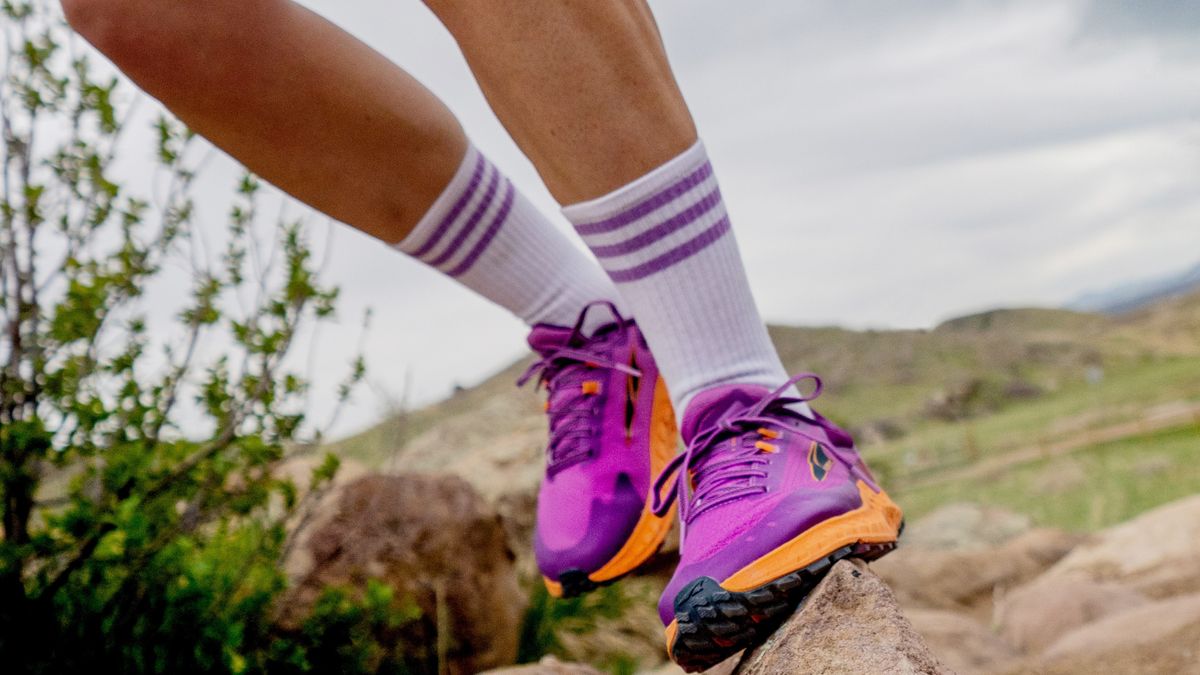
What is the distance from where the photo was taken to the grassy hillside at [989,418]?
4852 mm

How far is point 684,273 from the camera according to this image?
107cm

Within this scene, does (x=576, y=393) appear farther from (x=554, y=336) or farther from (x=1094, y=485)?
(x=1094, y=485)

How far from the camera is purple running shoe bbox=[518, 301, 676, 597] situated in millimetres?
1262

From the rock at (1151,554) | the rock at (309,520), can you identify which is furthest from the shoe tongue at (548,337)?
the rock at (1151,554)

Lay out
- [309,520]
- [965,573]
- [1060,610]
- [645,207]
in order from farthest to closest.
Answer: [965,573] → [1060,610] → [309,520] → [645,207]

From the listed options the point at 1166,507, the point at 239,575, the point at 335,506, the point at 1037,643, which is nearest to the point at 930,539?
the point at 1166,507

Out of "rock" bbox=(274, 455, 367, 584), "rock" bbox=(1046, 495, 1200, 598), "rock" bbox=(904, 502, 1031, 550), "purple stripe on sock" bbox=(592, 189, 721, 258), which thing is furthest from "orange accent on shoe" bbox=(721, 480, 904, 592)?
"rock" bbox=(904, 502, 1031, 550)

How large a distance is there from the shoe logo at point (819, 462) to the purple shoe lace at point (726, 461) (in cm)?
5

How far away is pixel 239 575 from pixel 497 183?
1041 millimetres

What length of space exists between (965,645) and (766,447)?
37.7 inches

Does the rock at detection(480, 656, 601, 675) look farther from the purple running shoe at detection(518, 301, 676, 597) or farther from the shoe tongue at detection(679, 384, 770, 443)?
the shoe tongue at detection(679, 384, 770, 443)

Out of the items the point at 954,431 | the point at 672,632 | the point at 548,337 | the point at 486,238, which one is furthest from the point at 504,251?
the point at 954,431

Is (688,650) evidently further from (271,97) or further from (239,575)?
(239,575)

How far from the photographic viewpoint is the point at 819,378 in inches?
47.3
